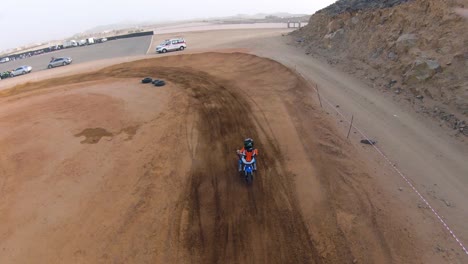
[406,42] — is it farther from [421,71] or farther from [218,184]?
[218,184]

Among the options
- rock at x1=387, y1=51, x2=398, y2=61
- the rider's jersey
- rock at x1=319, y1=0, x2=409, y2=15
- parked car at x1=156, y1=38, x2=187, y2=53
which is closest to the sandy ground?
the rider's jersey

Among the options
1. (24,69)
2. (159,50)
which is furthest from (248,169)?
(24,69)

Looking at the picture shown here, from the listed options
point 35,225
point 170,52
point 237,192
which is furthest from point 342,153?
point 170,52

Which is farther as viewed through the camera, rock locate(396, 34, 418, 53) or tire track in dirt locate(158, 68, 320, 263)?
rock locate(396, 34, 418, 53)

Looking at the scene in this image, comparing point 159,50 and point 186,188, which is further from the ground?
point 159,50

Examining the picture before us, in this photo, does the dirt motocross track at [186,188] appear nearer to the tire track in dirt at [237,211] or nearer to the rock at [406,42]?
the tire track in dirt at [237,211]

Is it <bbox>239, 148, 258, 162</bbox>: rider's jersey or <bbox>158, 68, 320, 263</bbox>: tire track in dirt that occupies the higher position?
<bbox>239, 148, 258, 162</bbox>: rider's jersey

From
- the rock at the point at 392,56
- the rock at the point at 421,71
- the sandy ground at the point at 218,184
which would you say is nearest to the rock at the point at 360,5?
the rock at the point at 392,56

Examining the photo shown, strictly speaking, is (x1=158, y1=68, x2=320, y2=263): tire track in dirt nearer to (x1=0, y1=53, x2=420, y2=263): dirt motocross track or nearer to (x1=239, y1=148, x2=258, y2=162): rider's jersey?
(x1=0, y1=53, x2=420, y2=263): dirt motocross track
